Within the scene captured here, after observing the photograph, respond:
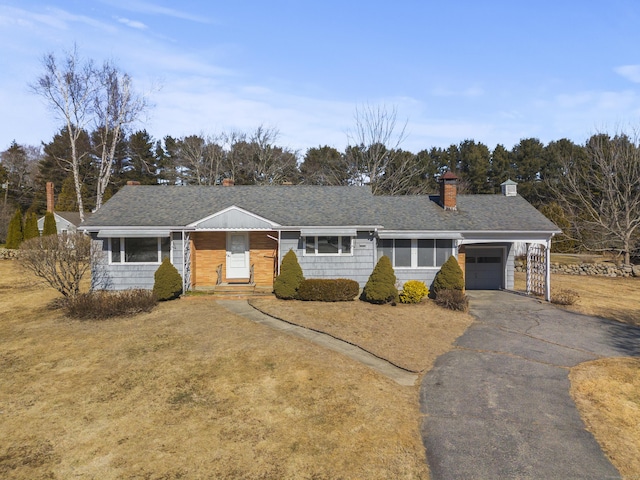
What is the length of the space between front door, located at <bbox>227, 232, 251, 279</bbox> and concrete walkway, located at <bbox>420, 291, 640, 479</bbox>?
10.0m

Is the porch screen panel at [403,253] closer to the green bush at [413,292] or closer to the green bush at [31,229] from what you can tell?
the green bush at [413,292]

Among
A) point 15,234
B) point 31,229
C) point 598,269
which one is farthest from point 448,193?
point 15,234

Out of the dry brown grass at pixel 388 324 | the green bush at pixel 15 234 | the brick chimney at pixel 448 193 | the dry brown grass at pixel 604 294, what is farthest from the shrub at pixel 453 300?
the green bush at pixel 15 234

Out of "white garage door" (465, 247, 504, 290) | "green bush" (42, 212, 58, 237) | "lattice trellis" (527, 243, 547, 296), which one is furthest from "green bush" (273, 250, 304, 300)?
"green bush" (42, 212, 58, 237)

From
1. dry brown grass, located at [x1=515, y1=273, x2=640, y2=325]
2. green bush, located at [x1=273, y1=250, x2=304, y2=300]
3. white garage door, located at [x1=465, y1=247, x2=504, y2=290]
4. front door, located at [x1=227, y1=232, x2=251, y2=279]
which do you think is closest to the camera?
dry brown grass, located at [x1=515, y1=273, x2=640, y2=325]

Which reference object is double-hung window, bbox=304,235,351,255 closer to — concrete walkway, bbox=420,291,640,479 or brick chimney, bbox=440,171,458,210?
brick chimney, bbox=440,171,458,210

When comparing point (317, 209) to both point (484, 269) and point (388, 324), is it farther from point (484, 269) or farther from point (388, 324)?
point (484, 269)

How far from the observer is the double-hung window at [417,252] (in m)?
18.0

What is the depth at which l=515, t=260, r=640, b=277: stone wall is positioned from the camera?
84.2 feet

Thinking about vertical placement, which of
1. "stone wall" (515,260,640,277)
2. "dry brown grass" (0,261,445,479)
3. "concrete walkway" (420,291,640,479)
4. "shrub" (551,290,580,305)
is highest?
"stone wall" (515,260,640,277)

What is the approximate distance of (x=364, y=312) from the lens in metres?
14.5

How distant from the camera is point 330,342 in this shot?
36.7 feet

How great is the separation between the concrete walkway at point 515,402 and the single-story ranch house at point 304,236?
504cm

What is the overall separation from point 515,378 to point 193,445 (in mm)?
6886
